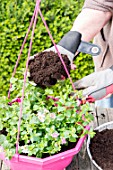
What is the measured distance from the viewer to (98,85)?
195cm

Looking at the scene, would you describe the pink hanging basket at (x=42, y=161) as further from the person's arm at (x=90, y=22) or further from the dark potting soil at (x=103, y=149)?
the person's arm at (x=90, y=22)

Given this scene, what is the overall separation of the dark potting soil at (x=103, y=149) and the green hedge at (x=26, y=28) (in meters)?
1.72

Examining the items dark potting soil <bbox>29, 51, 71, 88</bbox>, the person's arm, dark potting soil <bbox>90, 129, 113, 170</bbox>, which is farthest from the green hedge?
dark potting soil <bbox>90, 129, 113, 170</bbox>

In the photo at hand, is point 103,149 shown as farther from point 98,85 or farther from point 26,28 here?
point 26,28

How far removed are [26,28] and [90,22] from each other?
1.50 meters

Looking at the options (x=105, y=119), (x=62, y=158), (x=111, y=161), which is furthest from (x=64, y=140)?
(x=105, y=119)

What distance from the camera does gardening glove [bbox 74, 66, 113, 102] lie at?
6.34 feet

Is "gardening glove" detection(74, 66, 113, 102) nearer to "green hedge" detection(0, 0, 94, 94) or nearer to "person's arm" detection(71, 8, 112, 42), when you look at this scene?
"person's arm" detection(71, 8, 112, 42)

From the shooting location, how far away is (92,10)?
2.14 metres

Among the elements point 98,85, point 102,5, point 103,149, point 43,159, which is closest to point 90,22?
point 102,5

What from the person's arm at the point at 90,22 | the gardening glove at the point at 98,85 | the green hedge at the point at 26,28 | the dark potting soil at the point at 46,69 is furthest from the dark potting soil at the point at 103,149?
the green hedge at the point at 26,28

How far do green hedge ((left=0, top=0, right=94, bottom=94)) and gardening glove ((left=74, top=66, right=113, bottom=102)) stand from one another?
5.26ft

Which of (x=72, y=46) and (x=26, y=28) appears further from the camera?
(x=26, y=28)

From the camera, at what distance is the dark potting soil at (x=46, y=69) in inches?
74.4
